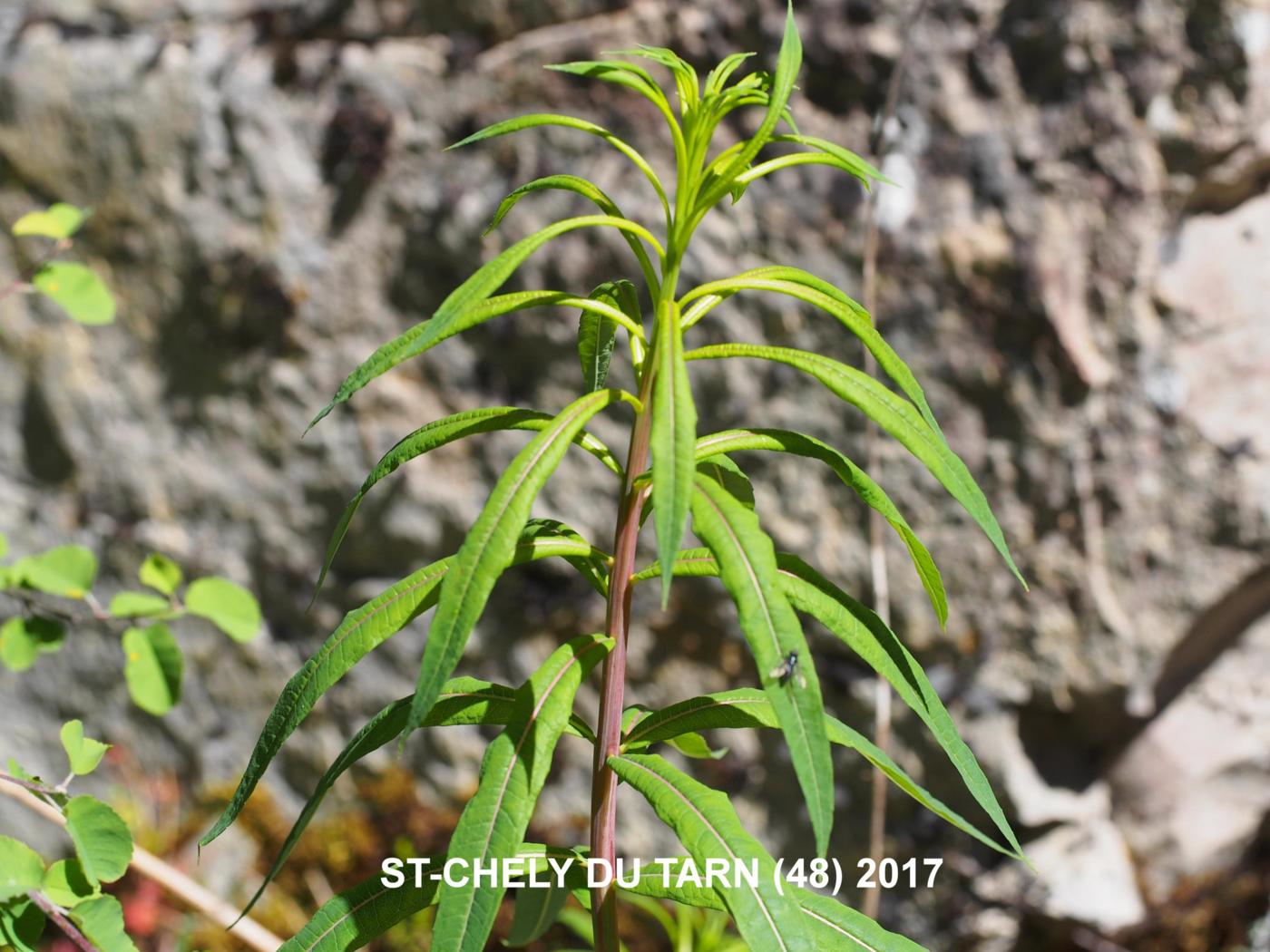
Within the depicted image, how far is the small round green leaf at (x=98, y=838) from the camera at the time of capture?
2.34 ft

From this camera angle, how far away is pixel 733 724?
2.18ft

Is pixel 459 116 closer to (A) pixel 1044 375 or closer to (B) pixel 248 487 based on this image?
(B) pixel 248 487

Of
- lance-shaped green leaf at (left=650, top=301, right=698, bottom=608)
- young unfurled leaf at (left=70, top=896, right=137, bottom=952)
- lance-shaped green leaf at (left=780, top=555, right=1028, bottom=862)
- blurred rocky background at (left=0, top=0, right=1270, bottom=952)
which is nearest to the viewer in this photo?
lance-shaped green leaf at (left=650, top=301, right=698, bottom=608)

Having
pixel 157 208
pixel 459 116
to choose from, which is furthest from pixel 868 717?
pixel 157 208

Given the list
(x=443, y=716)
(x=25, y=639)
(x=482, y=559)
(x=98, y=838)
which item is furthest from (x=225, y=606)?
(x=482, y=559)

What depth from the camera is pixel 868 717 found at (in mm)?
1643

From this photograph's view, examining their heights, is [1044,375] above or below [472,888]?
above

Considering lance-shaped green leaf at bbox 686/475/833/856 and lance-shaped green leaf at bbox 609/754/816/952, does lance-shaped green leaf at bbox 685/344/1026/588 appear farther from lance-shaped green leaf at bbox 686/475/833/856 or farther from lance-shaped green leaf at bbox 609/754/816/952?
lance-shaped green leaf at bbox 609/754/816/952

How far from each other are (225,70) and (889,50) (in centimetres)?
104

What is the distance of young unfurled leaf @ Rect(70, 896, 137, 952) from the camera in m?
0.69

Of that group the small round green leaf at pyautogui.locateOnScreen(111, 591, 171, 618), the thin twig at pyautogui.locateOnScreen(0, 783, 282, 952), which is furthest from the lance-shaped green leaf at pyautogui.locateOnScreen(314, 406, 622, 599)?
the thin twig at pyautogui.locateOnScreen(0, 783, 282, 952)

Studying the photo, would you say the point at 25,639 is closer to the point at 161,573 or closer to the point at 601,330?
the point at 161,573

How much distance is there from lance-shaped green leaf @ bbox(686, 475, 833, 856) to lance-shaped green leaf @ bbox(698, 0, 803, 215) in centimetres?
20

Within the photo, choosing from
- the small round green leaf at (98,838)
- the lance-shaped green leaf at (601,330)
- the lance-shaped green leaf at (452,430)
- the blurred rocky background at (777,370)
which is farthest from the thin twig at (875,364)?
the small round green leaf at (98,838)
